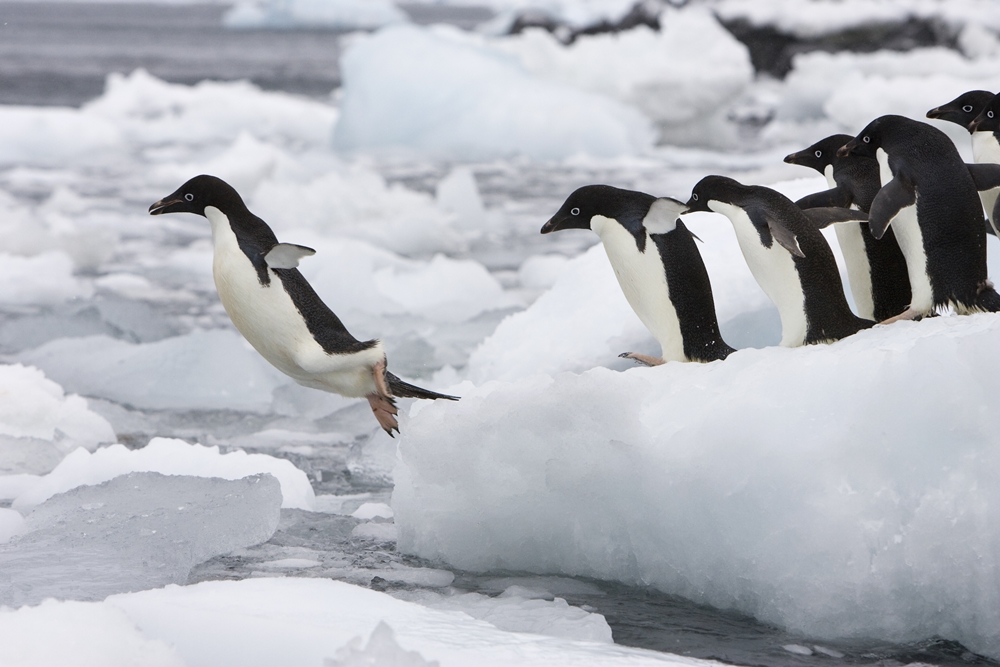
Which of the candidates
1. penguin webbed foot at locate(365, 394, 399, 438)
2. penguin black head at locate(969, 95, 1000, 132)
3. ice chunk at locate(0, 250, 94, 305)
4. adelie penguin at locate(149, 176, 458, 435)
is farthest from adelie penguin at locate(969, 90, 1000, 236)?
ice chunk at locate(0, 250, 94, 305)

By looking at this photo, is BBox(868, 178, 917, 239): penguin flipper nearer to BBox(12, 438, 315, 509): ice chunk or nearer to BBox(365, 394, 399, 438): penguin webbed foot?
BBox(365, 394, 399, 438): penguin webbed foot

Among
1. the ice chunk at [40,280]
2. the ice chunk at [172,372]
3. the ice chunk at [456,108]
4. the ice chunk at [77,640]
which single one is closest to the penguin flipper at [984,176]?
the ice chunk at [77,640]

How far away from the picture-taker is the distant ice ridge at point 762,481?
1847mm

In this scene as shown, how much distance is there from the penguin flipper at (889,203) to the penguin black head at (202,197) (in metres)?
1.32

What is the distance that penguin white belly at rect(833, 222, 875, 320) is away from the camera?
104 inches

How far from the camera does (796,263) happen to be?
2.37m

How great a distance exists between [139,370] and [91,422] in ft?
2.20

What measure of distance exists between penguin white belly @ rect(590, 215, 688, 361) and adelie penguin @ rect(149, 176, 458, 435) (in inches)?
21.4

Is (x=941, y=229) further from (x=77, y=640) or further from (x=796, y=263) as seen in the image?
(x=77, y=640)

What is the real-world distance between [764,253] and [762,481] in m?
0.65

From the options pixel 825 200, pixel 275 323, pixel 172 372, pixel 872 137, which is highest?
pixel 872 137

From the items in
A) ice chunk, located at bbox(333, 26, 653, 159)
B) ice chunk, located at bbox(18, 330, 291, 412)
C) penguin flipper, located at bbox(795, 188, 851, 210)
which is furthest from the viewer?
ice chunk, located at bbox(333, 26, 653, 159)

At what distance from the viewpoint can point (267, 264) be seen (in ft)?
7.95

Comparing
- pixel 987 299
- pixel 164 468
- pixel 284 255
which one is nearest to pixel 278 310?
pixel 284 255
